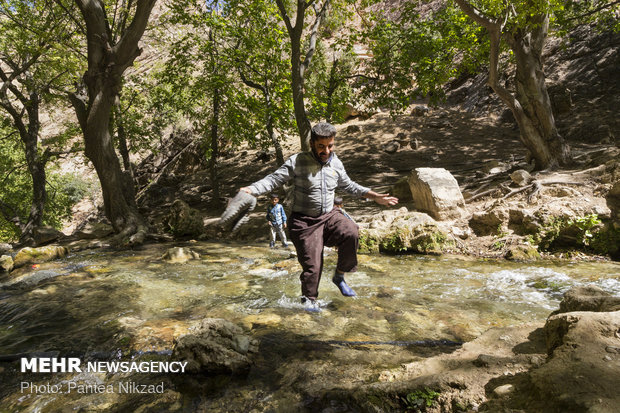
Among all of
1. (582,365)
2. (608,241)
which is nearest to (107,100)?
(582,365)

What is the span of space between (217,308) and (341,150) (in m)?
16.6

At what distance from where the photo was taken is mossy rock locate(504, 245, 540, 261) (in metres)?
6.19

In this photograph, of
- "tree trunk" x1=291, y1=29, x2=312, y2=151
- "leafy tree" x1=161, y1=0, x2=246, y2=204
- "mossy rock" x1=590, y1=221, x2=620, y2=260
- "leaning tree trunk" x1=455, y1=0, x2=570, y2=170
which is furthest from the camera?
"leafy tree" x1=161, y1=0, x2=246, y2=204

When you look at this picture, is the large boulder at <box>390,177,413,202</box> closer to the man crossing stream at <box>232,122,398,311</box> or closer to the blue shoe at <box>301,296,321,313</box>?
the man crossing stream at <box>232,122,398,311</box>

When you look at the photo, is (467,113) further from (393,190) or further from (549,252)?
(549,252)

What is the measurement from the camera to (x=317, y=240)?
11.9ft

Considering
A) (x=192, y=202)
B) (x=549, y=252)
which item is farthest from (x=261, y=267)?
(x=192, y=202)

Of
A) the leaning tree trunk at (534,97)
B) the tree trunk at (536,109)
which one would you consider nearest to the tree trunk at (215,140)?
the leaning tree trunk at (534,97)

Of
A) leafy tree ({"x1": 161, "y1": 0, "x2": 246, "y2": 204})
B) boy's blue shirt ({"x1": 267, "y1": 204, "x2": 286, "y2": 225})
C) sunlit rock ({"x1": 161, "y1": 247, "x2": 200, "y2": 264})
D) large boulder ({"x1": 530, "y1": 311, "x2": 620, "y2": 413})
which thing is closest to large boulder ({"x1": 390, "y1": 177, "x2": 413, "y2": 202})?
boy's blue shirt ({"x1": 267, "y1": 204, "x2": 286, "y2": 225})

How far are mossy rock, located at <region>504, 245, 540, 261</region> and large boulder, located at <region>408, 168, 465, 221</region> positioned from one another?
2036mm

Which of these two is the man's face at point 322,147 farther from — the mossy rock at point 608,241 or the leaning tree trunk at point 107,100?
the leaning tree trunk at point 107,100

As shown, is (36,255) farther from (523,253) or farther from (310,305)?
(523,253)

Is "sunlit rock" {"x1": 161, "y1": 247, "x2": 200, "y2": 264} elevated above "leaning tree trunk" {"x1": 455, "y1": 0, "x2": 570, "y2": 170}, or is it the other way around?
"leaning tree trunk" {"x1": 455, "y1": 0, "x2": 570, "y2": 170}

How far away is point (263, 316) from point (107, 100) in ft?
28.0
